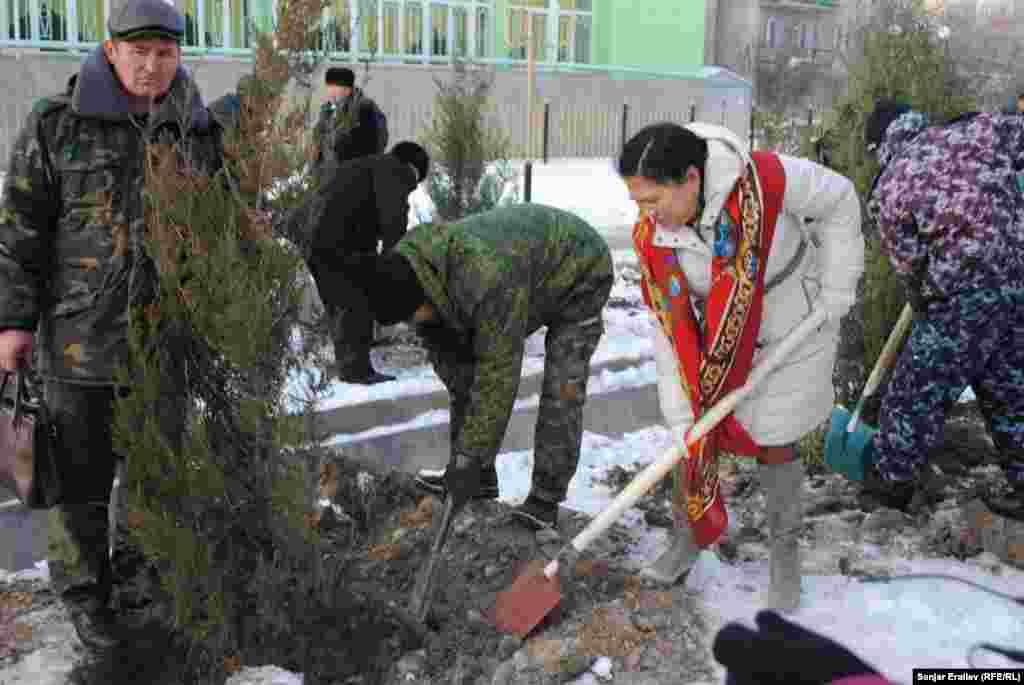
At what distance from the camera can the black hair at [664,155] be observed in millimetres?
3055

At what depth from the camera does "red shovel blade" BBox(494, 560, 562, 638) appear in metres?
3.39

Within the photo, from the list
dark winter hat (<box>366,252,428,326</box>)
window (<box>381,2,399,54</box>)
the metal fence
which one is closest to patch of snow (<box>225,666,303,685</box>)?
dark winter hat (<box>366,252,428,326</box>)

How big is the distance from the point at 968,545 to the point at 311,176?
2.78 m

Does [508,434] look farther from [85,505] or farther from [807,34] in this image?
[807,34]

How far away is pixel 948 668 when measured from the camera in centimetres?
303

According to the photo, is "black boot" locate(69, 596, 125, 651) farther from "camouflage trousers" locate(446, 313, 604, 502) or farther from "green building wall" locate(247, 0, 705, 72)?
"green building wall" locate(247, 0, 705, 72)

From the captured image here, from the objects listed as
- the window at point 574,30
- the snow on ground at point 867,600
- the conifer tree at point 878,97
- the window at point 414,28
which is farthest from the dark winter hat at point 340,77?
the window at point 574,30

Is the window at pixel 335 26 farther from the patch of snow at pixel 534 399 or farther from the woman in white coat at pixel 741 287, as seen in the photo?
the patch of snow at pixel 534 399

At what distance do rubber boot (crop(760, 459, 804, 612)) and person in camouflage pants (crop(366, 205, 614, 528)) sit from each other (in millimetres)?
852

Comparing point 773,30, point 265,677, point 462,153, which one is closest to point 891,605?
point 265,677

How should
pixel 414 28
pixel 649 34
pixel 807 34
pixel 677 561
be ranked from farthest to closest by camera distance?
pixel 807 34
pixel 649 34
pixel 414 28
pixel 677 561

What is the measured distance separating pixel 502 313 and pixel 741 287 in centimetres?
76

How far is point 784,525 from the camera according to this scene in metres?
3.42

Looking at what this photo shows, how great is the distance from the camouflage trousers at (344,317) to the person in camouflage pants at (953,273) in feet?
9.83
